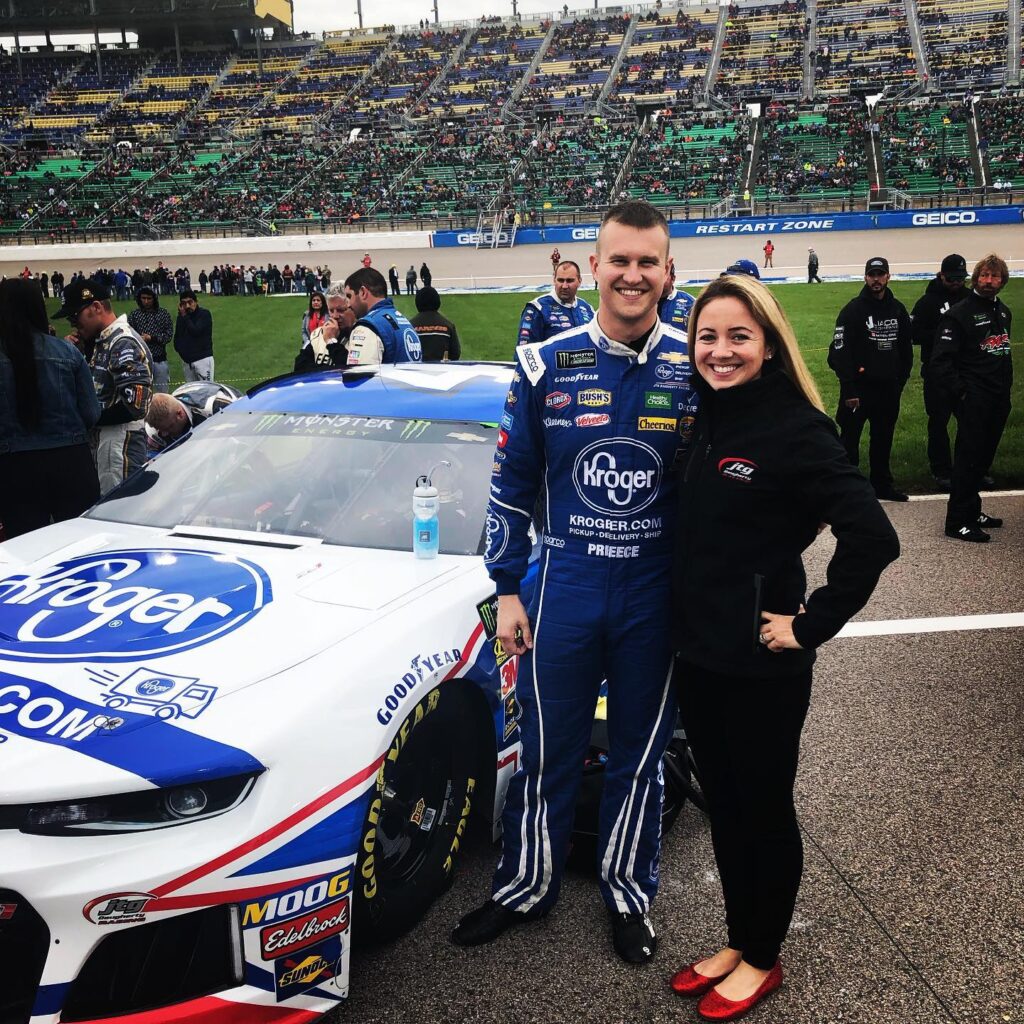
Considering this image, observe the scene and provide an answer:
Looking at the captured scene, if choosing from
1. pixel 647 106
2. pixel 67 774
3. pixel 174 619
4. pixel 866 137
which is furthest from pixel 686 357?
pixel 647 106

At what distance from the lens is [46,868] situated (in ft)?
5.85

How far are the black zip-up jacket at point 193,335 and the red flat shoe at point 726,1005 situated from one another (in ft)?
38.3

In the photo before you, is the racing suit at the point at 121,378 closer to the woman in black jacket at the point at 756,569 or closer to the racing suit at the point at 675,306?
the racing suit at the point at 675,306

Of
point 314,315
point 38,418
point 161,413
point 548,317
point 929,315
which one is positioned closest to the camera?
point 38,418

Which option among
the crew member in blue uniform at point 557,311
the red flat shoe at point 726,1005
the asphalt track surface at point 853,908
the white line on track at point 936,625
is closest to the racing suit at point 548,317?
the crew member in blue uniform at point 557,311

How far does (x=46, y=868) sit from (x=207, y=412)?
12.9 feet

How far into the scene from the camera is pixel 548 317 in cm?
612

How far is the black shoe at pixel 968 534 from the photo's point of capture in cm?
618

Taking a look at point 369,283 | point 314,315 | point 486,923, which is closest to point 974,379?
point 369,283

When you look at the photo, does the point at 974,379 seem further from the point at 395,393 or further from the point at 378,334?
the point at 395,393

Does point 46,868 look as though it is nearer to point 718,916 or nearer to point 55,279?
point 718,916

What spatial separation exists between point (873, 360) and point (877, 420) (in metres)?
0.48

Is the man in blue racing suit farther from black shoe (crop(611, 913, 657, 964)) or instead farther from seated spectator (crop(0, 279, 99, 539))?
seated spectator (crop(0, 279, 99, 539))

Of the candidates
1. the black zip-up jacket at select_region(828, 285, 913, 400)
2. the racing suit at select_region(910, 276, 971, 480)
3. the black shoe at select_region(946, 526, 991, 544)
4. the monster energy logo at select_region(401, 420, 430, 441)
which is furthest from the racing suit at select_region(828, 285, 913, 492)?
the monster energy logo at select_region(401, 420, 430, 441)
